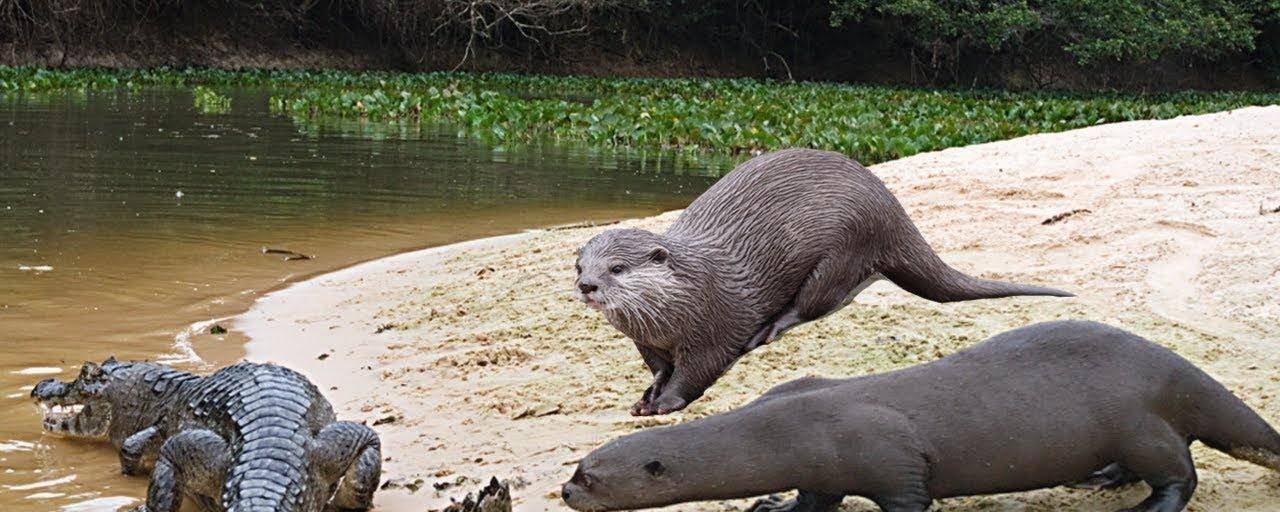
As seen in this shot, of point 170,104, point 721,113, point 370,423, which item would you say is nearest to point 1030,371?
point 370,423

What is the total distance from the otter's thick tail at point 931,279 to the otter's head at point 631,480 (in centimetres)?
179

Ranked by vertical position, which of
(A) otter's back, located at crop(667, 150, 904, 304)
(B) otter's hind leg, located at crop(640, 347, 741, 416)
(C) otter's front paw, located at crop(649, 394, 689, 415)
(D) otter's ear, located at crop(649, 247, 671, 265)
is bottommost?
Result: (C) otter's front paw, located at crop(649, 394, 689, 415)

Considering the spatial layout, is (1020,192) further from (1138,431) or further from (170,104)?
(170,104)

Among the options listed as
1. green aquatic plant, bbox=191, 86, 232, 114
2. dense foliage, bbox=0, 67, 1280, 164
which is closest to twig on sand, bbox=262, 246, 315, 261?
dense foliage, bbox=0, 67, 1280, 164

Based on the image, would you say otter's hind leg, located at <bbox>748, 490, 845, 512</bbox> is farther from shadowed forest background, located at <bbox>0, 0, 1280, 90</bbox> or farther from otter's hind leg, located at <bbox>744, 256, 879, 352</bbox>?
shadowed forest background, located at <bbox>0, 0, 1280, 90</bbox>

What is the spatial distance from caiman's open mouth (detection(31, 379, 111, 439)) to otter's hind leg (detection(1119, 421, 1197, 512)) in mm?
3576

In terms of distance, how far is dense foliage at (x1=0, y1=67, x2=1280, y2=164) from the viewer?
1678cm

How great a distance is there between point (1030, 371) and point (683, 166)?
39.9ft

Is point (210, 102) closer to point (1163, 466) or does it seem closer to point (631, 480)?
point (631, 480)

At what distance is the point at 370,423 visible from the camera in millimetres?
4645

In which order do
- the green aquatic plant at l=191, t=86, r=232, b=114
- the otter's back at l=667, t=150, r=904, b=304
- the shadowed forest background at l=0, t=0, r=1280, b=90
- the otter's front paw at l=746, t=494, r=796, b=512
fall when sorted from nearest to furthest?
the otter's front paw at l=746, t=494, r=796, b=512 → the otter's back at l=667, t=150, r=904, b=304 → the green aquatic plant at l=191, t=86, r=232, b=114 → the shadowed forest background at l=0, t=0, r=1280, b=90

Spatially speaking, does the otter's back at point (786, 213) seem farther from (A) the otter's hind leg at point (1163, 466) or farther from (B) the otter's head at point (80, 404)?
(B) the otter's head at point (80, 404)

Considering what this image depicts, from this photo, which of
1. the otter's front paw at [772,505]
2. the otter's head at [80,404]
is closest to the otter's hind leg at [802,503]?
the otter's front paw at [772,505]

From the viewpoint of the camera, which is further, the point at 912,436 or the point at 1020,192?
the point at 1020,192
